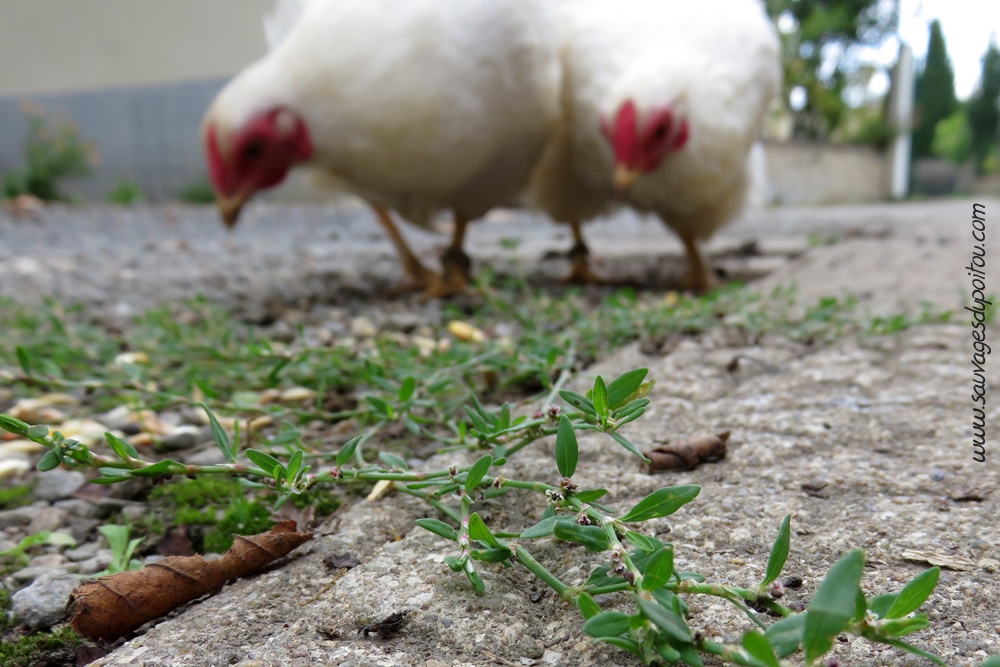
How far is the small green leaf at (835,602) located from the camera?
386mm

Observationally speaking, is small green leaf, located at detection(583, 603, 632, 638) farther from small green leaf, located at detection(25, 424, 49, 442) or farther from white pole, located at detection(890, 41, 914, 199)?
white pole, located at detection(890, 41, 914, 199)

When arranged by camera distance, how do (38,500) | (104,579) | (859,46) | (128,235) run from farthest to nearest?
(859,46) < (128,235) < (38,500) < (104,579)

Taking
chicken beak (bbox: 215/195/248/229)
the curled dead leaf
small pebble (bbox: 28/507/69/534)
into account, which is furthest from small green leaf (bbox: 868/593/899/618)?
chicken beak (bbox: 215/195/248/229)

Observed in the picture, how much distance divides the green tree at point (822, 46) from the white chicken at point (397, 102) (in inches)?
427

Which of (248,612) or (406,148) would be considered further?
(406,148)

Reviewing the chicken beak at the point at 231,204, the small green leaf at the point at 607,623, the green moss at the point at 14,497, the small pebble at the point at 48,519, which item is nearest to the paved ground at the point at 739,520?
the small green leaf at the point at 607,623

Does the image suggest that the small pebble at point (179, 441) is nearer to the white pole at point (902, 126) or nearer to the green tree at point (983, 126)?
the white pole at point (902, 126)

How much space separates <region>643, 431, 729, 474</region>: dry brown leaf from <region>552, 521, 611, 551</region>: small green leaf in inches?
12.9

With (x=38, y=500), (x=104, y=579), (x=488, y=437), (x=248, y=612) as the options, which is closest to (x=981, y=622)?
(x=488, y=437)

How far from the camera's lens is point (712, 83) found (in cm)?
237

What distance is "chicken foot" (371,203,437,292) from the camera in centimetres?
276

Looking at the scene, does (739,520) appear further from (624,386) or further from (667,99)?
(667,99)

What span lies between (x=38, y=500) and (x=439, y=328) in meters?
1.08

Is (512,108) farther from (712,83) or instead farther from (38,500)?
(38,500)
